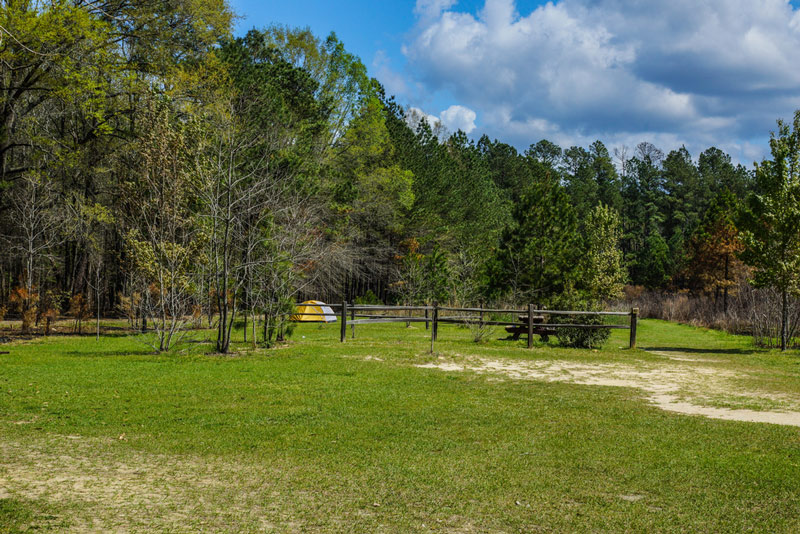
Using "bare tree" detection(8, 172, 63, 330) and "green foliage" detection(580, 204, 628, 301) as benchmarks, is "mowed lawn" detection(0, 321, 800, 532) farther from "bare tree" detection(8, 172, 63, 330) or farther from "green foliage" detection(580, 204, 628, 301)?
"green foliage" detection(580, 204, 628, 301)

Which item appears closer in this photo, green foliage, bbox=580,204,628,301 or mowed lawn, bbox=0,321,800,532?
mowed lawn, bbox=0,321,800,532

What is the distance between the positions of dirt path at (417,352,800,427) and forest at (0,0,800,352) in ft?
18.7

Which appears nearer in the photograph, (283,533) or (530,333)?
(283,533)

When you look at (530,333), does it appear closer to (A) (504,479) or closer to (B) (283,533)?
(A) (504,479)

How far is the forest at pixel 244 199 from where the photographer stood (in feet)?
52.4

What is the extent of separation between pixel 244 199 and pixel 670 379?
1051 cm

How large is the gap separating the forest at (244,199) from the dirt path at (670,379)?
5.69 metres

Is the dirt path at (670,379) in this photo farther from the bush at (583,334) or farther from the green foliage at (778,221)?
the green foliage at (778,221)

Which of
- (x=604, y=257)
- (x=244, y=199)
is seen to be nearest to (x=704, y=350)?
(x=244, y=199)

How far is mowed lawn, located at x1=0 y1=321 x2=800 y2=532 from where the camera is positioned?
450 cm

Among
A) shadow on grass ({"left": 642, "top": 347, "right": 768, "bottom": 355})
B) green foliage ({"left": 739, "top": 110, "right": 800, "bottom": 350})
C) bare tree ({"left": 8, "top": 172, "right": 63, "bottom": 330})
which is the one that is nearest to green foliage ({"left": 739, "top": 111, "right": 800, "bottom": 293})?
green foliage ({"left": 739, "top": 110, "right": 800, "bottom": 350})

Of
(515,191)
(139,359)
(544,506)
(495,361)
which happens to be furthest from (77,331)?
(515,191)

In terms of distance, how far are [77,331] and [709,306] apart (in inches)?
1348

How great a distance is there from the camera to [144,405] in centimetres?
844
